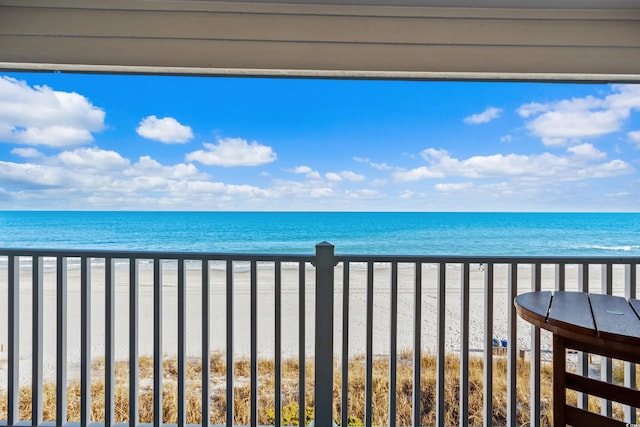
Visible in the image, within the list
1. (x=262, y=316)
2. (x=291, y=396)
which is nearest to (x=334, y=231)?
(x=262, y=316)

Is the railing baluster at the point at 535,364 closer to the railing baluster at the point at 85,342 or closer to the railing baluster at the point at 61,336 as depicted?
the railing baluster at the point at 85,342

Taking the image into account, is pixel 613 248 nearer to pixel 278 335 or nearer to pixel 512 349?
pixel 512 349

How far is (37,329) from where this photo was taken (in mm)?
1790

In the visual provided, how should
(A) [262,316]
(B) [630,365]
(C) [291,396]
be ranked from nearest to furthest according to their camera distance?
(B) [630,365], (C) [291,396], (A) [262,316]

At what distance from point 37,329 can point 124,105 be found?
14592 millimetres

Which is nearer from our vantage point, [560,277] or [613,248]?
[560,277]

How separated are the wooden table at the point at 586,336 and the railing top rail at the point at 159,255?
103 cm

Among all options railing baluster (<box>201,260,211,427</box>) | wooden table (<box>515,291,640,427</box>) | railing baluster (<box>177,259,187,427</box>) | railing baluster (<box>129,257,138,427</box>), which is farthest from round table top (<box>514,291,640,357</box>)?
railing baluster (<box>129,257,138,427</box>)

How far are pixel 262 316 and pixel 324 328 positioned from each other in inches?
207

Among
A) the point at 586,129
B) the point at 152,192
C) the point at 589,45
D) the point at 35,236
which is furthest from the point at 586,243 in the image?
the point at 35,236

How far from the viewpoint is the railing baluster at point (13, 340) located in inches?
70.1

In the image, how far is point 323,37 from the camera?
6.40 ft

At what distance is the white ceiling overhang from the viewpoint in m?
1.92

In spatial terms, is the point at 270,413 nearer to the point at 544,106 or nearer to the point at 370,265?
the point at 370,265
